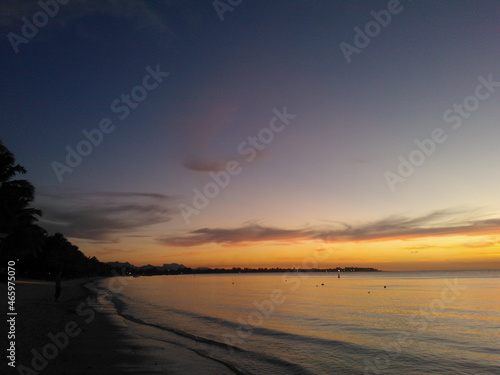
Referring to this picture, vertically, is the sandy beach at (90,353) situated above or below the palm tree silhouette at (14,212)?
below

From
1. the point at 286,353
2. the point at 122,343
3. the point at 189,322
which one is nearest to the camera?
the point at 122,343

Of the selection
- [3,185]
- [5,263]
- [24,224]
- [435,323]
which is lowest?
[435,323]

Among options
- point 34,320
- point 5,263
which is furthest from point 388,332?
point 5,263

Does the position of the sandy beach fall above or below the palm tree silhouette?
below

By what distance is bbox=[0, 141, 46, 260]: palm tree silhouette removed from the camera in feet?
137

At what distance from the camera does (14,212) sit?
158 ft

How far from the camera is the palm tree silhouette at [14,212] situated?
137ft

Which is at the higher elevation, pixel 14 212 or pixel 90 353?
pixel 14 212

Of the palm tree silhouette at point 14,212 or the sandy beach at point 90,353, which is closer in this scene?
the sandy beach at point 90,353

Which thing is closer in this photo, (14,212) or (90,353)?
(90,353)

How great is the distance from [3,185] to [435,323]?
52.0 m

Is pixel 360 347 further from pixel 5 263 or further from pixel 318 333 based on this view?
pixel 5 263

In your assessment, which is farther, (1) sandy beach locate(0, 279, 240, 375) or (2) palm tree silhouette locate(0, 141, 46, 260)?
(2) palm tree silhouette locate(0, 141, 46, 260)

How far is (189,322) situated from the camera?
34844mm
